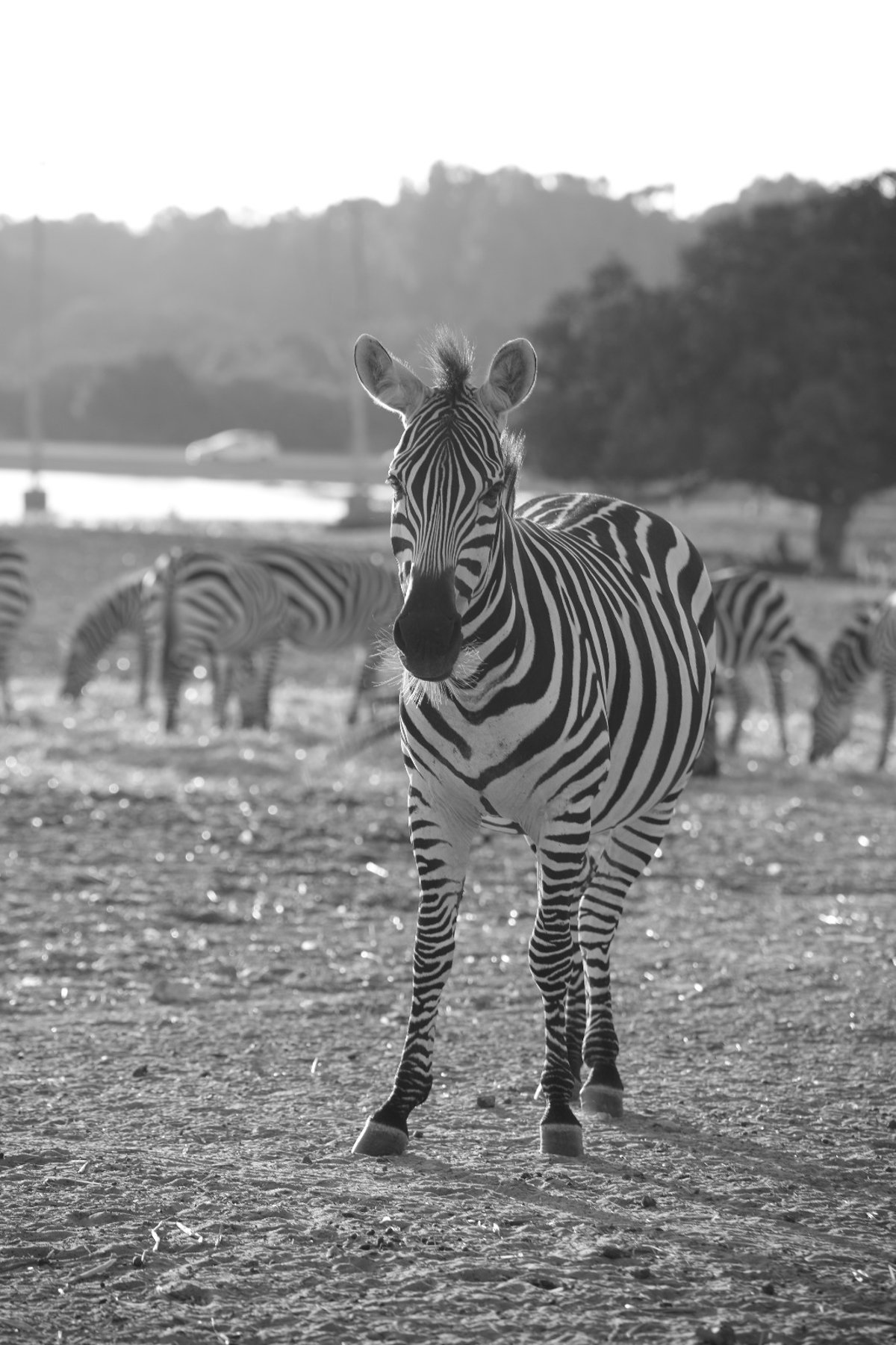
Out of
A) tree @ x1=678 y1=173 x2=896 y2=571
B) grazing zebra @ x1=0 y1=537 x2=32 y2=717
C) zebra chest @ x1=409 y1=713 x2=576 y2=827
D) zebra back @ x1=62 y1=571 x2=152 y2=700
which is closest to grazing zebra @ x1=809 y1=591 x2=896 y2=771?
zebra back @ x1=62 y1=571 x2=152 y2=700

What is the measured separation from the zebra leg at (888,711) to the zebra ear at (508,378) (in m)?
12.5

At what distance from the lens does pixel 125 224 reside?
192250mm

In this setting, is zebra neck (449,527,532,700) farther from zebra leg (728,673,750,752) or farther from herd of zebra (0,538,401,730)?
zebra leg (728,673,750,752)

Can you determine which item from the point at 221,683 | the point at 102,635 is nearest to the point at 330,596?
the point at 221,683

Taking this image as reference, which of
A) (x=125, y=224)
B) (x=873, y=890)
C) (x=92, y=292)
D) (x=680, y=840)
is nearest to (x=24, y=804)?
(x=680, y=840)

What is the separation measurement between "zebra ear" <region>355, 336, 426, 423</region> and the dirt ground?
7.94 feet

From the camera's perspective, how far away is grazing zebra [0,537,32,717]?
18844mm

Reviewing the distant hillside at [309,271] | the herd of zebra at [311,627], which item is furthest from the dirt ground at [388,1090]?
the distant hillside at [309,271]

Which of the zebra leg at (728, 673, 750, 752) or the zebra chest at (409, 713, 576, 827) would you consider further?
the zebra leg at (728, 673, 750, 752)

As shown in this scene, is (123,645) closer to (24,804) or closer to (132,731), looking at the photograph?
(132,731)

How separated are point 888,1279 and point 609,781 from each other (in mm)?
2004

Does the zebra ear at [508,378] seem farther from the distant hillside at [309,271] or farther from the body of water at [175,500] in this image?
the distant hillside at [309,271]

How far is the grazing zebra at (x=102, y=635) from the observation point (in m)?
20.6

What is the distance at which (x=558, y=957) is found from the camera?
5.31 m
